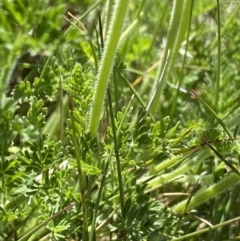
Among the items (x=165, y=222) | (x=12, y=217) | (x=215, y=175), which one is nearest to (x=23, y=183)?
(x=12, y=217)

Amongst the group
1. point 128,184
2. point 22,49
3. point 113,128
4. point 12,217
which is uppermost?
point 22,49

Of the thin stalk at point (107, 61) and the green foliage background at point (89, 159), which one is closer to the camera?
the green foliage background at point (89, 159)

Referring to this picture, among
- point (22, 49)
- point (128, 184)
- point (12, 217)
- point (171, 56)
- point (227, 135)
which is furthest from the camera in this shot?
point (171, 56)

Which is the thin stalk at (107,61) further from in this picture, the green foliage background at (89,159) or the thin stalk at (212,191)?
the thin stalk at (212,191)

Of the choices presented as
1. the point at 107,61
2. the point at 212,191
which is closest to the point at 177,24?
the point at 107,61

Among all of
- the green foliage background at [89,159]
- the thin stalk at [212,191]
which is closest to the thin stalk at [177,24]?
the green foliage background at [89,159]

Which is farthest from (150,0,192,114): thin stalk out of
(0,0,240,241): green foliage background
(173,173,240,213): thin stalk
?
(173,173,240,213): thin stalk

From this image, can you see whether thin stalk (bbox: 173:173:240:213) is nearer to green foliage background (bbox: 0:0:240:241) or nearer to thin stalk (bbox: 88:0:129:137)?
green foliage background (bbox: 0:0:240:241)

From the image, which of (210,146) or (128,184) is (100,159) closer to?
(128,184)
